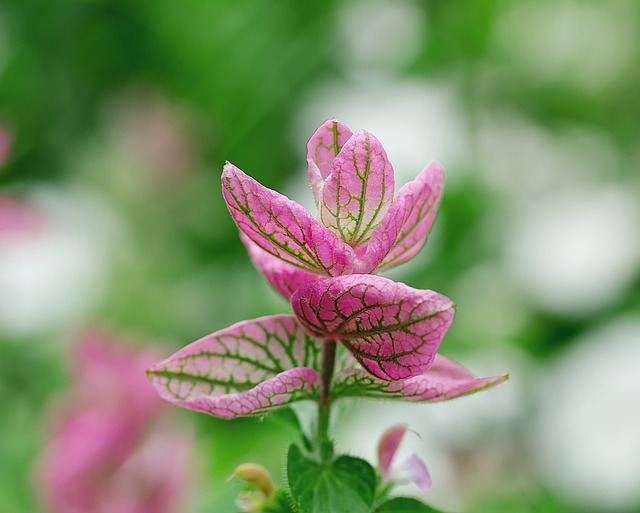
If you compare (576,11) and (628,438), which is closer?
(628,438)

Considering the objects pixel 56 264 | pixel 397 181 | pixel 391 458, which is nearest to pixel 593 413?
pixel 397 181

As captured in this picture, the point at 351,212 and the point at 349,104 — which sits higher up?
the point at 349,104

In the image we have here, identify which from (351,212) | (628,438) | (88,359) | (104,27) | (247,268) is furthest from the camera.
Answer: (104,27)

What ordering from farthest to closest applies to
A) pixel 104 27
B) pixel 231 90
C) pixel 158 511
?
pixel 104 27, pixel 231 90, pixel 158 511

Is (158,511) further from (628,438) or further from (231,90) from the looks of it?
(231,90)

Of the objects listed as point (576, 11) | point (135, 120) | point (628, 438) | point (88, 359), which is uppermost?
point (135, 120)

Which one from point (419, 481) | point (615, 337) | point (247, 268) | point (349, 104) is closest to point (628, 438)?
point (615, 337)

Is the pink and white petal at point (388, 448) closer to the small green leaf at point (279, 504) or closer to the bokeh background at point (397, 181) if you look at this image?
the small green leaf at point (279, 504)

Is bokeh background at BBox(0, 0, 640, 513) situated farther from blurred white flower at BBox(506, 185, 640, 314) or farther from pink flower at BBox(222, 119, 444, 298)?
pink flower at BBox(222, 119, 444, 298)

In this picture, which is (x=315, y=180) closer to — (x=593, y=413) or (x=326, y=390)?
(x=326, y=390)
